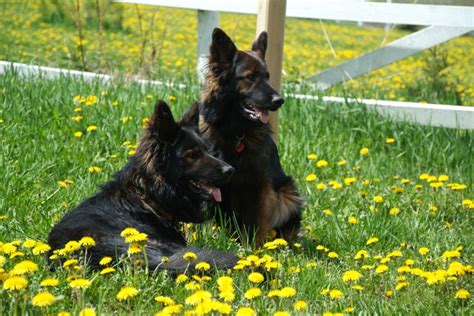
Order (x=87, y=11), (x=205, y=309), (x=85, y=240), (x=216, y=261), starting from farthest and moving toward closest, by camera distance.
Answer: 1. (x=87, y=11)
2. (x=216, y=261)
3. (x=85, y=240)
4. (x=205, y=309)

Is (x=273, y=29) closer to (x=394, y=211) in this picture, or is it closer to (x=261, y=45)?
(x=261, y=45)

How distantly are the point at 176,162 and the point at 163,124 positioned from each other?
245 mm

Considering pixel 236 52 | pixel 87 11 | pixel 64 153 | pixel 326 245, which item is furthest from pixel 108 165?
pixel 87 11

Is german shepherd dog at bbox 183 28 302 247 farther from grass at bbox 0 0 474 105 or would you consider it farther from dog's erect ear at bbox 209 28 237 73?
grass at bbox 0 0 474 105

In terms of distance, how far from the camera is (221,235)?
4.59 m

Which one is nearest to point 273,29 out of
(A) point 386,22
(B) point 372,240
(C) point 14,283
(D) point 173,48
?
(B) point 372,240

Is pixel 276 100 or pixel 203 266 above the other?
pixel 276 100

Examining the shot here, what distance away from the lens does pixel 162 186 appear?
171 inches

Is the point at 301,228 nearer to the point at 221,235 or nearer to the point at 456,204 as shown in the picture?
the point at 221,235

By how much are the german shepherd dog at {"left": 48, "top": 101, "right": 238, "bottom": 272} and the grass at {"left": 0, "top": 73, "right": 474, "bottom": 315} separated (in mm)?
335

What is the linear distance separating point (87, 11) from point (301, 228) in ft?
32.9

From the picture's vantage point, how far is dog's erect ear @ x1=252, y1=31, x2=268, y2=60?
16.8 feet

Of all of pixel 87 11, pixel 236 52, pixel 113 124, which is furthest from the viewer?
pixel 87 11

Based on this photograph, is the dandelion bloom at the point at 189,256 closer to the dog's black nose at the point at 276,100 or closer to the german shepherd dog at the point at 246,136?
the german shepherd dog at the point at 246,136
